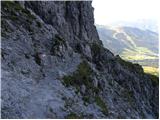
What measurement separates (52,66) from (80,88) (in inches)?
248

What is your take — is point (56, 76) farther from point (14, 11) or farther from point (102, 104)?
point (14, 11)

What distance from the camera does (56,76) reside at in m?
60.1

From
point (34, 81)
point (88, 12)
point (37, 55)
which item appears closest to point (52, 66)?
point (37, 55)

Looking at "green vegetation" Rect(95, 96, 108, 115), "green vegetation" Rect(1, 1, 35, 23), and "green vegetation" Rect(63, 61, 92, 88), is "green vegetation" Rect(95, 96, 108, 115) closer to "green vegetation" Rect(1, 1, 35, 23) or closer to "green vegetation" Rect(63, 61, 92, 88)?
"green vegetation" Rect(63, 61, 92, 88)

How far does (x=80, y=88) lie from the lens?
6222 centimetres

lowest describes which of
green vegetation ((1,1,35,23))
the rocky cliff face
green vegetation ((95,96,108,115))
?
green vegetation ((95,96,108,115))

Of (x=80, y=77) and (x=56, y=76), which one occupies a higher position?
(x=56, y=76)

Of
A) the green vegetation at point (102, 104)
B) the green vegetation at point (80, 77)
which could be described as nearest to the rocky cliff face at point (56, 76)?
the green vegetation at point (80, 77)

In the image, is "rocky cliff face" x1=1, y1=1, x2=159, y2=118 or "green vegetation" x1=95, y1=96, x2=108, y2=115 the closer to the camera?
"rocky cliff face" x1=1, y1=1, x2=159, y2=118

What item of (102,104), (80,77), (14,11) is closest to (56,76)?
(80,77)

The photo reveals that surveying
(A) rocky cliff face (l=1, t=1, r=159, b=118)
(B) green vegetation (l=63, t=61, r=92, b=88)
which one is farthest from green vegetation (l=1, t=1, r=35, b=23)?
(B) green vegetation (l=63, t=61, r=92, b=88)

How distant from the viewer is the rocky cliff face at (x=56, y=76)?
49875 mm

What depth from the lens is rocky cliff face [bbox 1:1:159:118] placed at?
164 feet

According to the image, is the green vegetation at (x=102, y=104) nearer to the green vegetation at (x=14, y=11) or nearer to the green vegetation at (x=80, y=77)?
the green vegetation at (x=80, y=77)
